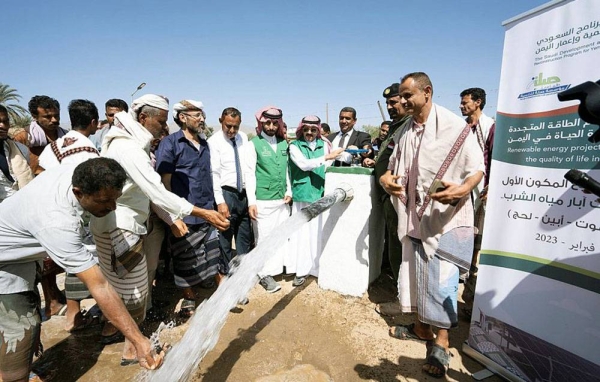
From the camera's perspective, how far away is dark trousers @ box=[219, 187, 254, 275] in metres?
3.98

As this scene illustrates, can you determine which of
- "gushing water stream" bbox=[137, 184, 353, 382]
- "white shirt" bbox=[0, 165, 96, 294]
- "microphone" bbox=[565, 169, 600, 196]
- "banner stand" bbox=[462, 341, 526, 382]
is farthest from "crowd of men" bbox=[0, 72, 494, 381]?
"microphone" bbox=[565, 169, 600, 196]

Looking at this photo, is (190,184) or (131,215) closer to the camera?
(131,215)

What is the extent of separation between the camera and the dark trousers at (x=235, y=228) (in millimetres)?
3979

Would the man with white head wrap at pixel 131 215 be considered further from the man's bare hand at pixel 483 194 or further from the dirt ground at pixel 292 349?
the man's bare hand at pixel 483 194

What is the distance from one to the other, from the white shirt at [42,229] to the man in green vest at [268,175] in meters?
2.22

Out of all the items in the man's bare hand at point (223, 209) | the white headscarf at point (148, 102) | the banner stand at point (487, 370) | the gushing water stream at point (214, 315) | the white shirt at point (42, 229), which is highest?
the white headscarf at point (148, 102)

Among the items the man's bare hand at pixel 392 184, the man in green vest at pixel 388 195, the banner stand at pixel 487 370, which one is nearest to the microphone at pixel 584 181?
the man's bare hand at pixel 392 184

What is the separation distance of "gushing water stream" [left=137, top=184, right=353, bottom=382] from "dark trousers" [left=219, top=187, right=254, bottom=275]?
1078 millimetres

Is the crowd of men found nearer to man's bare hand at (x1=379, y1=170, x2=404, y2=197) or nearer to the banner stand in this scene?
man's bare hand at (x1=379, y1=170, x2=404, y2=197)

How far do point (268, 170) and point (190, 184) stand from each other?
990 mm

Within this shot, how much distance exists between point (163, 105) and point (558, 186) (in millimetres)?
3181

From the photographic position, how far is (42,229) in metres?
1.75

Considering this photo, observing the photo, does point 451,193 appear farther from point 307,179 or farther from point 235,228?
point 235,228

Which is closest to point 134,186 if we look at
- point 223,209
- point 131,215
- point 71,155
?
point 131,215
